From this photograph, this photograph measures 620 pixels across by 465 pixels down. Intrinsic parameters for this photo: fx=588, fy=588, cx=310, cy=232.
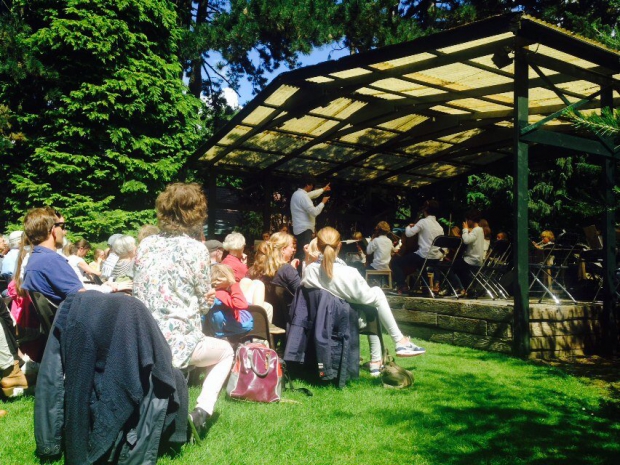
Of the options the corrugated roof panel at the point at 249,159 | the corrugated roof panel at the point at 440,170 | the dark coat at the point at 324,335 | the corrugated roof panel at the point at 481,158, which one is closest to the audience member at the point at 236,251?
Answer: the dark coat at the point at 324,335

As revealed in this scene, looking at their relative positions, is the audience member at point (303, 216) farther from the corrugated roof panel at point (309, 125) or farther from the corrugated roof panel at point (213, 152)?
the corrugated roof panel at point (213, 152)

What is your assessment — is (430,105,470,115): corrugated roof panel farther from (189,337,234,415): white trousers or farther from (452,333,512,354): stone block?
(189,337,234,415): white trousers

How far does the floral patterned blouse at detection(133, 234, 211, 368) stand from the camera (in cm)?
357

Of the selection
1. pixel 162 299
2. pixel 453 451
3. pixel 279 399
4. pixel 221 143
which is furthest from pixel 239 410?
pixel 221 143

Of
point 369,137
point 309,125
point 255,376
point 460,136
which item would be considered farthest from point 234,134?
point 255,376

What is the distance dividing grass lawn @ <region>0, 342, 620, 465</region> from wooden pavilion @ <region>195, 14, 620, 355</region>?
1.46 metres

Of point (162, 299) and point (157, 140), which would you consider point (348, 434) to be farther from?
point (157, 140)

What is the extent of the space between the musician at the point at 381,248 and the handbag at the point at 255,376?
6116 mm

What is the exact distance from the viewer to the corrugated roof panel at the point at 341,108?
9820 mm

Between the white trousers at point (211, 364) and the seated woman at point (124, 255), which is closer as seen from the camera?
the white trousers at point (211, 364)

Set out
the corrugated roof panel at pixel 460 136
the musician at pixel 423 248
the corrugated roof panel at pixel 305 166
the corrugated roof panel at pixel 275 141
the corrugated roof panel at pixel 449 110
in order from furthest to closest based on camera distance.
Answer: the corrugated roof panel at pixel 305 166 → the corrugated roof panel at pixel 460 136 → the corrugated roof panel at pixel 275 141 → the corrugated roof panel at pixel 449 110 → the musician at pixel 423 248

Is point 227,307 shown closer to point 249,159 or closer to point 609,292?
point 609,292

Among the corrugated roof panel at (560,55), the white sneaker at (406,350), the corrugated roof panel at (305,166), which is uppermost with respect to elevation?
the corrugated roof panel at (560,55)

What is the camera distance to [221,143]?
11172mm
